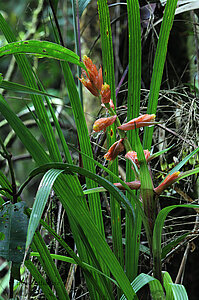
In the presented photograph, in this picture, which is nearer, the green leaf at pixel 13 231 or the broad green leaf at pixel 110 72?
the green leaf at pixel 13 231

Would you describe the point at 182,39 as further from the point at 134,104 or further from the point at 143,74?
the point at 134,104

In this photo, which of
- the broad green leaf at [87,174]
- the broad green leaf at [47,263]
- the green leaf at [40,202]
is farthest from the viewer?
the broad green leaf at [47,263]

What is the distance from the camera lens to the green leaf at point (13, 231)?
461 millimetres

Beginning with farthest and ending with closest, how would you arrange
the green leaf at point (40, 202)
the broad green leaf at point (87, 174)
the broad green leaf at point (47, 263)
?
the broad green leaf at point (47, 263) → the broad green leaf at point (87, 174) → the green leaf at point (40, 202)

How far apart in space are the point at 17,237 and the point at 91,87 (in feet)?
0.88

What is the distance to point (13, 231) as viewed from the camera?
0.48 meters

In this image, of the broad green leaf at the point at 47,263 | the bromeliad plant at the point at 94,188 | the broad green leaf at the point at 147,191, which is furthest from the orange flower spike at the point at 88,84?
the broad green leaf at the point at 47,263

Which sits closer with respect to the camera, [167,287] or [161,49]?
[167,287]

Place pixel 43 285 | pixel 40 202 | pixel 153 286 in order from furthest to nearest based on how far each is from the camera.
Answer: pixel 43 285, pixel 153 286, pixel 40 202

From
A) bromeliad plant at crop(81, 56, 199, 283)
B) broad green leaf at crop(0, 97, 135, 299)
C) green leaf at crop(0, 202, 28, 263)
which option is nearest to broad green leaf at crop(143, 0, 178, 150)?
bromeliad plant at crop(81, 56, 199, 283)

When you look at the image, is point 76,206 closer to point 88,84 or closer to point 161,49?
point 88,84

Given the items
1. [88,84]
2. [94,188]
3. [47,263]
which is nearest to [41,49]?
[88,84]

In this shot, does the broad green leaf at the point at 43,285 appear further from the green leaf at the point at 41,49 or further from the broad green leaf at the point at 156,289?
the green leaf at the point at 41,49

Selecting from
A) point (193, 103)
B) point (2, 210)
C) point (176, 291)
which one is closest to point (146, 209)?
point (176, 291)
